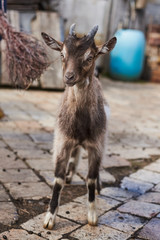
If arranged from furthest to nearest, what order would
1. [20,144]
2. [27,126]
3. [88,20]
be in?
[88,20] → [27,126] → [20,144]

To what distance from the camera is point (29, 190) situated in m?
4.13

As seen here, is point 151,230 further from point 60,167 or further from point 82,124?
point 82,124

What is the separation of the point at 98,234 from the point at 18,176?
1452 mm

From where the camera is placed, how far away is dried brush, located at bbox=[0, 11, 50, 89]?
14.6 feet

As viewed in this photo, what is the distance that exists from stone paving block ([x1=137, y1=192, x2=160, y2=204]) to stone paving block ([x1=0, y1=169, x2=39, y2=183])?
1.21 metres

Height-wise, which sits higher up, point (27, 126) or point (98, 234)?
point (98, 234)

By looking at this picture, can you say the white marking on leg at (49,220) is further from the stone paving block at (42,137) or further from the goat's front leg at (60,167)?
the stone paving block at (42,137)

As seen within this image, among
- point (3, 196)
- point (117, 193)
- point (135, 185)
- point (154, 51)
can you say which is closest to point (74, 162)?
point (117, 193)

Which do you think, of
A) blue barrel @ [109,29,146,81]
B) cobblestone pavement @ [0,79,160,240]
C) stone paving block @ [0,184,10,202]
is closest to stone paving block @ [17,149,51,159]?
cobblestone pavement @ [0,79,160,240]

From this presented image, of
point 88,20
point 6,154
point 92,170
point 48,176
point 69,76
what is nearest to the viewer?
point 69,76

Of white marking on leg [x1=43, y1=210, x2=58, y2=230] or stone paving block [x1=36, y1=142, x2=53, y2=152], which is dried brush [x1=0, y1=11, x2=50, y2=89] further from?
white marking on leg [x1=43, y1=210, x2=58, y2=230]

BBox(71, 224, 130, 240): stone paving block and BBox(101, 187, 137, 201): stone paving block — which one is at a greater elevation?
BBox(71, 224, 130, 240): stone paving block

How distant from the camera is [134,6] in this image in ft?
45.2

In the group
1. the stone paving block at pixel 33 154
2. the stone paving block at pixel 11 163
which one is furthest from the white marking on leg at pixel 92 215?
the stone paving block at pixel 33 154
